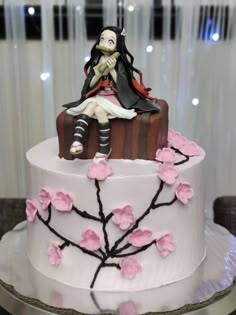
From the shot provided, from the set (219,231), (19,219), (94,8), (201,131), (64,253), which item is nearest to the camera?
(64,253)

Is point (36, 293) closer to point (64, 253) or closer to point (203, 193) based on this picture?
point (64, 253)

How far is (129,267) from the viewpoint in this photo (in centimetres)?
109

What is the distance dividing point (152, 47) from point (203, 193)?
2.57ft

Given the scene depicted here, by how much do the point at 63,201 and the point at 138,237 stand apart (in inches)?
6.9

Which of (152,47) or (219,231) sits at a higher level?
(152,47)

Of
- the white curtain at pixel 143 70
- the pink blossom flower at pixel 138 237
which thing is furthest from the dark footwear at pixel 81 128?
the white curtain at pixel 143 70

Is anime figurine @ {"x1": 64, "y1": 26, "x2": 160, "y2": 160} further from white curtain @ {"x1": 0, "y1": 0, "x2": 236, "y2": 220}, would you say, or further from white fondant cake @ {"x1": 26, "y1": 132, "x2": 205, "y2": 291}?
white curtain @ {"x1": 0, "y1": 0, "x2": 236, "y2": 220}

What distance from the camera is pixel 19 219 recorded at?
1636 millimetres

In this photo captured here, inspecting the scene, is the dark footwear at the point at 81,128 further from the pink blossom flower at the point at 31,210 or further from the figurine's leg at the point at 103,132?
the pink blossom flower at the point at 31,210

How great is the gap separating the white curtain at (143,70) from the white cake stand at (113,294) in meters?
0.66

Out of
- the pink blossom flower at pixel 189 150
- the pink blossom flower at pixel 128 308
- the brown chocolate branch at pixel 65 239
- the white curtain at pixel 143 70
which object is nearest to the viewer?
the pink blossom flower at pixel 128 308

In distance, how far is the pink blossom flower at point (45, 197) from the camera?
1.11 m

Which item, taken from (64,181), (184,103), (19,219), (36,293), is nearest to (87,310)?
(36,293)

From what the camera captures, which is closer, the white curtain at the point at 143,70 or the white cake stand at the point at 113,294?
the white cake stand at the point at 113,294
